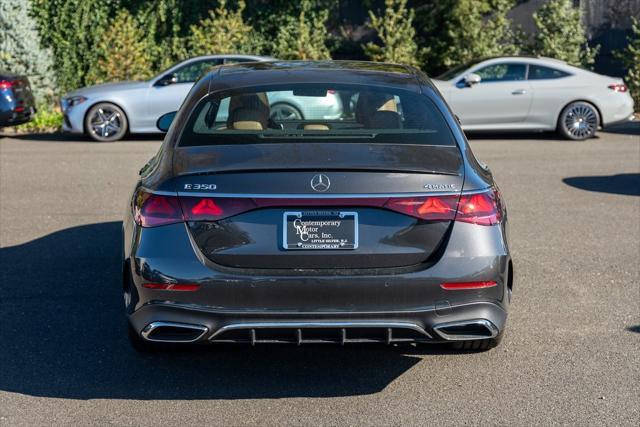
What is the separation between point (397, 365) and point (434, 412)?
2.38ft

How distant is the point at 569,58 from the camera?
66.1ft

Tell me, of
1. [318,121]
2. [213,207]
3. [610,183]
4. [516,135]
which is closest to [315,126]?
[318,121]

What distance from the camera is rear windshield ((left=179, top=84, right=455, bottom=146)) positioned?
5324mm

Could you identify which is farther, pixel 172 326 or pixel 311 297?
pixel 172 326

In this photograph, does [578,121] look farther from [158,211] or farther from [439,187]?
[158,211]

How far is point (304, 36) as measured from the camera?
20.4 meters

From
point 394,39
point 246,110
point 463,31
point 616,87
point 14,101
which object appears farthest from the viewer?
point 463,31

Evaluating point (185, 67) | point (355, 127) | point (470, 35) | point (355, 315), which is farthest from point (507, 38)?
point (355, 315)

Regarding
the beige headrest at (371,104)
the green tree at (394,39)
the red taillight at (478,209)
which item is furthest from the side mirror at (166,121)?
the green tree at (394,39)

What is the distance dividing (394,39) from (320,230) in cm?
1575

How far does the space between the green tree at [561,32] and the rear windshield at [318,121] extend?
14463 millimetres

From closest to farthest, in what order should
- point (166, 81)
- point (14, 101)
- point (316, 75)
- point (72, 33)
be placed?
point (316, 75) < point (14, 101) < point (166, 81) < point (72, 33)

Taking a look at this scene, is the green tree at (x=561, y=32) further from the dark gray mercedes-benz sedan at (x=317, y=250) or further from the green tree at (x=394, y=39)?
the dark gray mercedes-benz sedan at (x=317, y=250)

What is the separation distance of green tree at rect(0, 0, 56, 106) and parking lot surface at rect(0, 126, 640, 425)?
1076 centimetres
